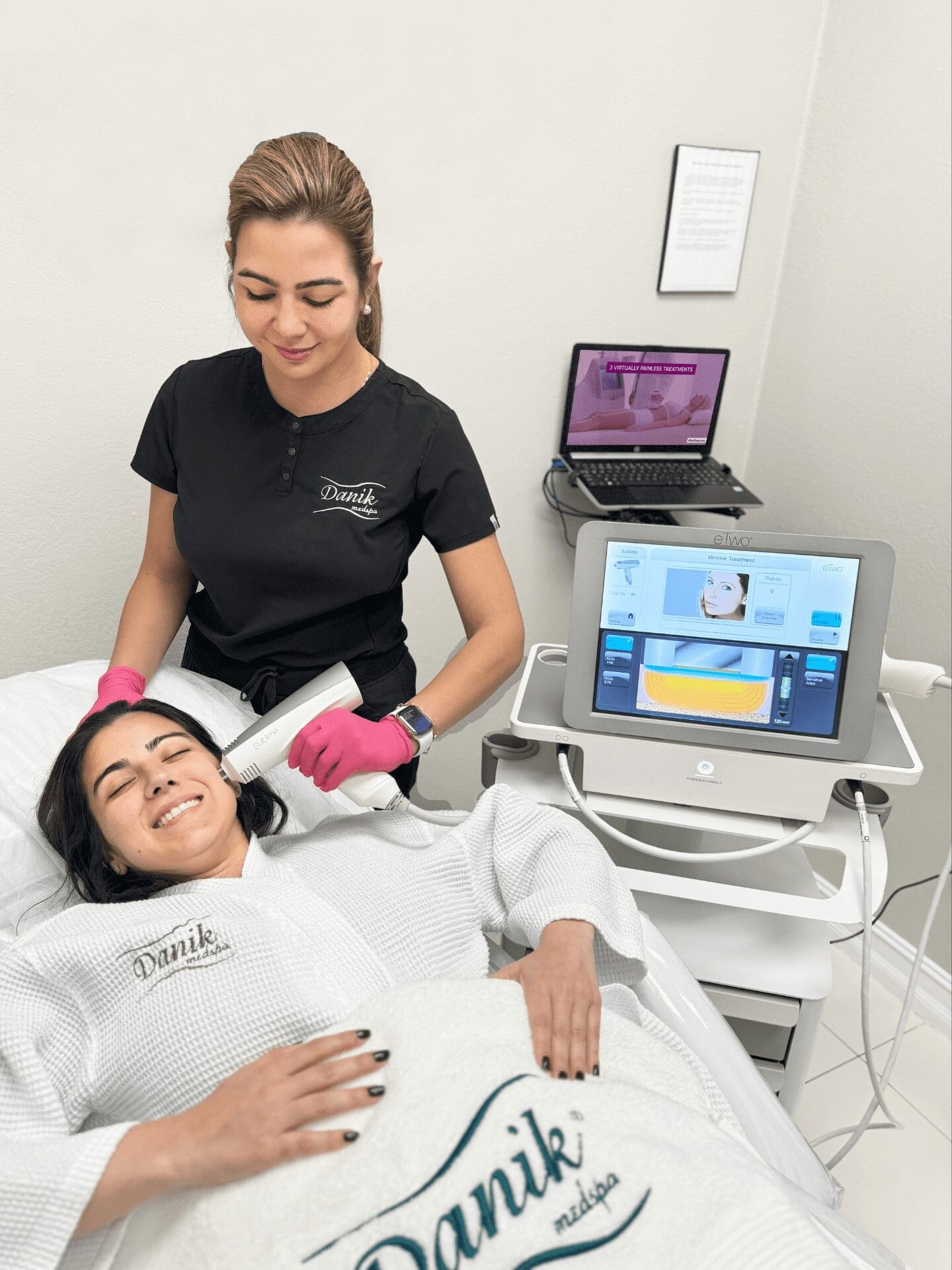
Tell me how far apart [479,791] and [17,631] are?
1110 millimetres

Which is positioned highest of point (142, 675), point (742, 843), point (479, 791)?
point (142, 675)

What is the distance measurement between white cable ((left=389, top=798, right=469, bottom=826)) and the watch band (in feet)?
0.22

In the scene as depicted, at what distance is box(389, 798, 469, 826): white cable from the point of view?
1.20 metres

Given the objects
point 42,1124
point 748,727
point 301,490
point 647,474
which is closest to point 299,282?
point 301,490

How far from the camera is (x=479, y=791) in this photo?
2.36m

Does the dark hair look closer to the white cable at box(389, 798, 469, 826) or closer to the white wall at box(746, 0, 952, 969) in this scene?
the white cable at box(389, 798, 469, 826)

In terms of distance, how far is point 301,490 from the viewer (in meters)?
1.27

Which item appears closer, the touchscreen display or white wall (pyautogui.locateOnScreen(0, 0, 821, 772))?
the touchscreen display

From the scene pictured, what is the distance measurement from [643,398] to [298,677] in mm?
1134

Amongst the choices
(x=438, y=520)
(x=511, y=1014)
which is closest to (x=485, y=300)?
(x=438, y=520)

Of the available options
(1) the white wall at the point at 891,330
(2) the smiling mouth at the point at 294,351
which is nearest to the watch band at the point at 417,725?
(2) the smiling mouth at the point at 294,351

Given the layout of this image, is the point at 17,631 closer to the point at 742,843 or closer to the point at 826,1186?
the point at 742,843

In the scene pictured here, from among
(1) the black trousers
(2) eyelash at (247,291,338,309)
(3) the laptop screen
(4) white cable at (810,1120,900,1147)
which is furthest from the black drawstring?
(4) white cable at (810,1120,900,1147)

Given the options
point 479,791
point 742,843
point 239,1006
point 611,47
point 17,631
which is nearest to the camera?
point 239,1006
